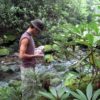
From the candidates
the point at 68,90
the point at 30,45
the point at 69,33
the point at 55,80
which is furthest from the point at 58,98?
the point at 30,45

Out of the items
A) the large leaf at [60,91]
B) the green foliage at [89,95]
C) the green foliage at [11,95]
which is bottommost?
Result: the green foliage at [11,95]

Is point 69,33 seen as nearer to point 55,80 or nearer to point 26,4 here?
point 55,80

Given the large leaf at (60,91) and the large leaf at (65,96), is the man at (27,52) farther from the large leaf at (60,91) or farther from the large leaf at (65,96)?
the large leaf at (65,96)

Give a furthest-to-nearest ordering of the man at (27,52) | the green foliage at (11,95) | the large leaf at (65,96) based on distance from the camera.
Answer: the green foliage at (11,95) < the man at (27,52) < the large leaf at (65,96)

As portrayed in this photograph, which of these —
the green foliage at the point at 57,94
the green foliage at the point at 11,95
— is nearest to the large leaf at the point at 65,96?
the green foliage at the point at 57,94

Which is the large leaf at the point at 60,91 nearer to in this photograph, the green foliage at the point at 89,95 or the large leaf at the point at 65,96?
the large leaf at the point at 65,96

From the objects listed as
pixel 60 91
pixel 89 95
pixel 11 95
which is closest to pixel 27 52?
pixel 11 95

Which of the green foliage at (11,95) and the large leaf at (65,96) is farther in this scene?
the green foliage at (11,95)

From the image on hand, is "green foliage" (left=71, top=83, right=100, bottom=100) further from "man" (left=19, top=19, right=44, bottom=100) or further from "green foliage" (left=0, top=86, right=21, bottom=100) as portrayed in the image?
"green foliage" (left=0, top=86, right=21, bottom=100)

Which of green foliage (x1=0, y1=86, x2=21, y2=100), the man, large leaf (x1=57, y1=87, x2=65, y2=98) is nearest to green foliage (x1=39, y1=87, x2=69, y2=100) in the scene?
large leaf (x1=57, y1=87, x2=65, y2=98)

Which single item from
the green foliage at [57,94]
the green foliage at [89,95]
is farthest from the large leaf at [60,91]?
the green foliage at [89,95]

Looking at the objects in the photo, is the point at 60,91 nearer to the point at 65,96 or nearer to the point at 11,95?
the point at 65,96

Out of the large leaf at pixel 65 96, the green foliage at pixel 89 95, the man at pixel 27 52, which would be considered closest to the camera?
the green foliage at pixel 89 95

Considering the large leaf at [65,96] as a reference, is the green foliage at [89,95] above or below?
above
